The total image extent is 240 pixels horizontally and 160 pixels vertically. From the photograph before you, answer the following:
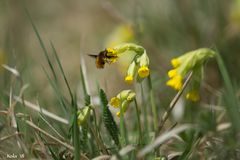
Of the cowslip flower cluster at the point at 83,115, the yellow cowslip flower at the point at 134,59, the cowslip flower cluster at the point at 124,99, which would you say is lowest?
the cowslip flower cluster at the point at 83,115

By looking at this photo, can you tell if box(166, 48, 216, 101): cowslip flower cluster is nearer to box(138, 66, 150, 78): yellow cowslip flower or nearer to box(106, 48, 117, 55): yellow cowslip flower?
box(138, 66, 150, 78): yellow cowslip flower

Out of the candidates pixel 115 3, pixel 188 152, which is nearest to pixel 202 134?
pixel 188 152

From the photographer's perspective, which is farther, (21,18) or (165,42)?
(21,18)

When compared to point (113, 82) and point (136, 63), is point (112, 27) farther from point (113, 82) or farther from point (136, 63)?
point (136, 63)

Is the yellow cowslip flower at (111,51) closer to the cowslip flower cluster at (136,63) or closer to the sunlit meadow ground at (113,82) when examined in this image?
the cowslip flower cluster at (136,63)

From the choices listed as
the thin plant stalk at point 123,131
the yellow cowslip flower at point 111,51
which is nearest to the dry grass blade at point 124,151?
the thin plant stalk at point 123,131

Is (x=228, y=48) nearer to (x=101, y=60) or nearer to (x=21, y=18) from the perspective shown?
(x=101, y=60)
